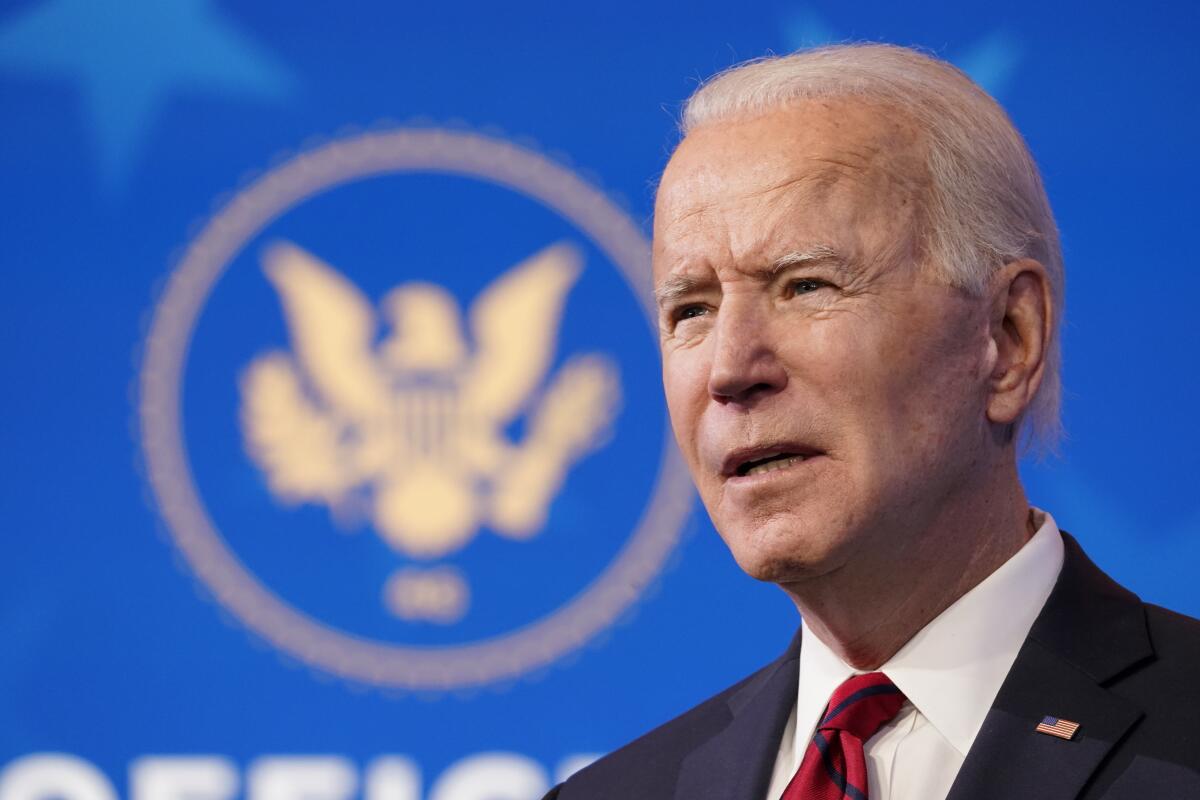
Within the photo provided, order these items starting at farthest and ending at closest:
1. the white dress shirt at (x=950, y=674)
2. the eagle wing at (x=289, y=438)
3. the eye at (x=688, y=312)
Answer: the eagle wing at (x=289, y=438) → the eye at (x=688, y=312) → the white dress shirt at (x=950, y=674)

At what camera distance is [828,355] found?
1473mm

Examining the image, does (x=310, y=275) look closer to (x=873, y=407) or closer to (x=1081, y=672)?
(x=873, y=407)

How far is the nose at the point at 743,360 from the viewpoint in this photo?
1468 mm

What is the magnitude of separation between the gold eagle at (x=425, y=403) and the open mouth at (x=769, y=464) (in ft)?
3.56

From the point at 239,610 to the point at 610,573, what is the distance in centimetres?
62

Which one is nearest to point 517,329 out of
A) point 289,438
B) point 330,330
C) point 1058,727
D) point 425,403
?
point 425,403

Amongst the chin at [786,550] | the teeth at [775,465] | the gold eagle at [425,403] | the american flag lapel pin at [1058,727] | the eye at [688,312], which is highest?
the gold eagle at [425,403]

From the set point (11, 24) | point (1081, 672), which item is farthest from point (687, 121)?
point (11, 24)

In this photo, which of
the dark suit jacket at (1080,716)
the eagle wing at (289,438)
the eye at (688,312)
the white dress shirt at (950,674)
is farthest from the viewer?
the eagle wing at (289,438)

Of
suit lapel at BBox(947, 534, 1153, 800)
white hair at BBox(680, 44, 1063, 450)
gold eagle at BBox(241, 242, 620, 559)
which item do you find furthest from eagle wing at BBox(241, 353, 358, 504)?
suit lapel at BBox(947, 534, 1153, 800)

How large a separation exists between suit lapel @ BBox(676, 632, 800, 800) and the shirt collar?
0.23 ft

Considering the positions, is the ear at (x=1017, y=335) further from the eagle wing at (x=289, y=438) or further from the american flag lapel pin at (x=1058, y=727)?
the eagle wing at (x=289, y=438)

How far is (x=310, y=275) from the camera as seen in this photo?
2623mm

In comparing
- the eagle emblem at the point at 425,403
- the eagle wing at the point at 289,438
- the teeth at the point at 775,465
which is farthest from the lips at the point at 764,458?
the eagle wing at the point at 289,438
